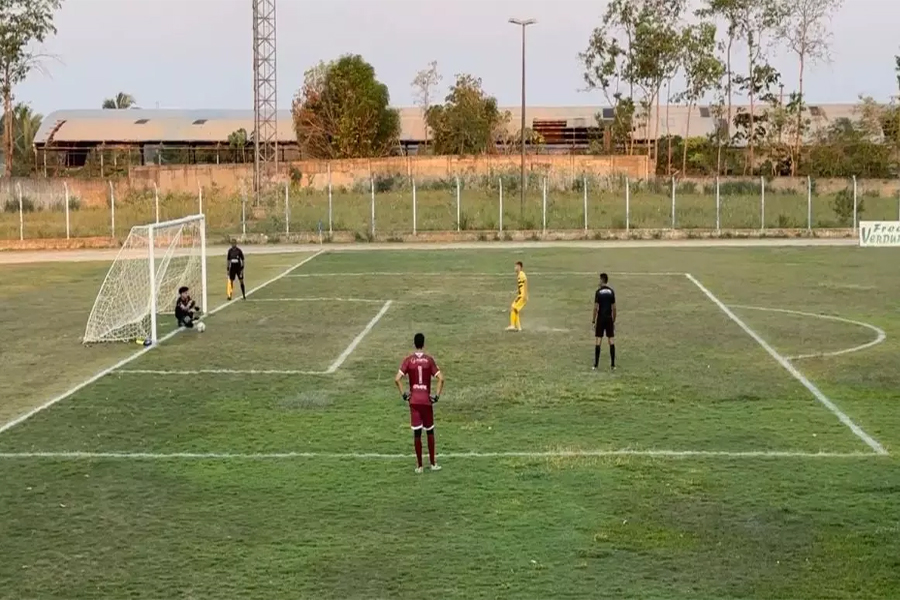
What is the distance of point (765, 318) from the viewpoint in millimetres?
26484

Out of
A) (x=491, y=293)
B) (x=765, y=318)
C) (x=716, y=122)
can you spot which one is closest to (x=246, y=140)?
(x=716, y=122)

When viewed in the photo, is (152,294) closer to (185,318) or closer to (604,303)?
(185,318)

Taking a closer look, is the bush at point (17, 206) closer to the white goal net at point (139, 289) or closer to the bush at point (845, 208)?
the white goal net at point (139, 289)

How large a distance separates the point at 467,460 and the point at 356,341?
959cm

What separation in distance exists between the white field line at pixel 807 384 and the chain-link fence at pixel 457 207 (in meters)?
21.3

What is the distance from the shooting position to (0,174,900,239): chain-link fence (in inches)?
1984

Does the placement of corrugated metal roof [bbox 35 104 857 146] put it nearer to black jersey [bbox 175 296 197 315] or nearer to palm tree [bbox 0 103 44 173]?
palm tree [bbox 0 103 44 173]

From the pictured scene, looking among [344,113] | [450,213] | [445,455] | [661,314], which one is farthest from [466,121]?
[445,455]

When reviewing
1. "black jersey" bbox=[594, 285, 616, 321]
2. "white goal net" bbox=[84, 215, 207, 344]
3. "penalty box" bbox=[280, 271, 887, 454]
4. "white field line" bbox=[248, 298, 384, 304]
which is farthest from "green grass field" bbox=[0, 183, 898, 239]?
"black jersey" bbox=[594, 285, 616, 321]

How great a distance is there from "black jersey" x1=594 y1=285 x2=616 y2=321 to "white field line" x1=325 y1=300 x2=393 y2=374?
193 inches

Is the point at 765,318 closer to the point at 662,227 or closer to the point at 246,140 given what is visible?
the point at 662,227

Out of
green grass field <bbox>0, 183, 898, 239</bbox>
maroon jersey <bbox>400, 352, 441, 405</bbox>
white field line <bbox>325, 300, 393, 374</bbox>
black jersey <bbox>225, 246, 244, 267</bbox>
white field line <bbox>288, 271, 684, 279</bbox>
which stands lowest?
white field line <bbox>325, 300, 393, 374</bbox>

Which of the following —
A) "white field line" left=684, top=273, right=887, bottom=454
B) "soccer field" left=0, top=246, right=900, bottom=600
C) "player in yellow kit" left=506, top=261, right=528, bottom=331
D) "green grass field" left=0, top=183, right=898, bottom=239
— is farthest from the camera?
"green grass field" left=0, top=183, right=898, bottom=239

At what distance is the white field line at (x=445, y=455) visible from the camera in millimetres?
14617
